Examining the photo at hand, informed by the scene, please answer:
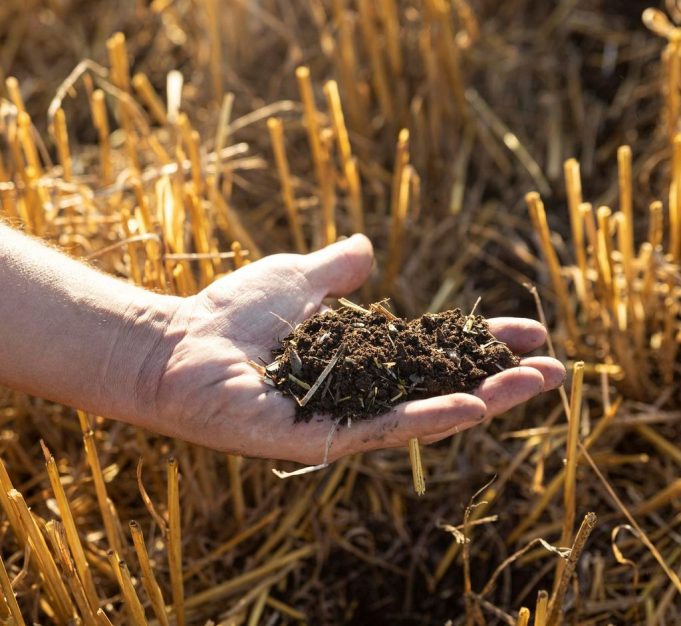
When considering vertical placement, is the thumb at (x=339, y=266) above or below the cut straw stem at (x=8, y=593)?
above

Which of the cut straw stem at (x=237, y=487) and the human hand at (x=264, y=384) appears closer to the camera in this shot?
the human hand at (x=264, y=384)

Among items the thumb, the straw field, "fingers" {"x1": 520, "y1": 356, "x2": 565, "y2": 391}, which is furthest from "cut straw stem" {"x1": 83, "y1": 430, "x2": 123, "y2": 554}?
"fingers" {"x1": 520, "y1": 356, "x2": 565, "y2": 391}

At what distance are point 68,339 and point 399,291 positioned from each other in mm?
991

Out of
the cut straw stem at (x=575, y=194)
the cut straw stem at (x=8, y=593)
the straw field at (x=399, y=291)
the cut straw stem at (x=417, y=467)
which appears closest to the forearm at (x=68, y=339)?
the straw field at (x=399, y=291)

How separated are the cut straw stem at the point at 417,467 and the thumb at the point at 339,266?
417 millimetres

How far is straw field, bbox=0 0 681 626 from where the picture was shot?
1739 mm

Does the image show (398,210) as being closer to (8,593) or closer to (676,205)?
(676,205)

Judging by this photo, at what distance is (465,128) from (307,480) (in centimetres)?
130

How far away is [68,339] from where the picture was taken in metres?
1.57

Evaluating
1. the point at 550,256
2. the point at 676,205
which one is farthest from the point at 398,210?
the point at 676,205

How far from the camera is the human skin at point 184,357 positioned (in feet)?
4.83

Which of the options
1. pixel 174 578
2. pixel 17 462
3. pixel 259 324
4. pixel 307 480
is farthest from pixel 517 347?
pixel 17 462

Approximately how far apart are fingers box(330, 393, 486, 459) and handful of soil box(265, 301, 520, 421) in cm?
3

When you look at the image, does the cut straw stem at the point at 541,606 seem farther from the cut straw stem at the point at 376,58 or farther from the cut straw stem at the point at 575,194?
the cut straw stem at the point at 376,58
